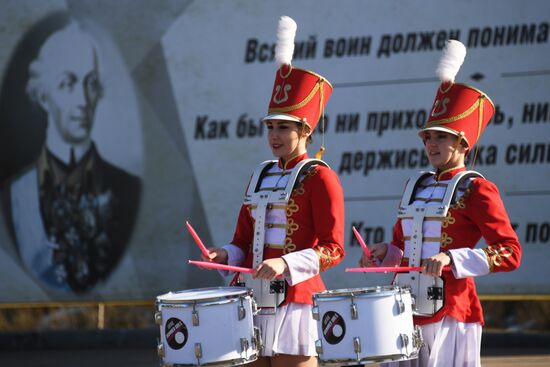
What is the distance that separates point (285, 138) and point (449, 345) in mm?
1140

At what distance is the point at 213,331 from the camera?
Result: 16.7 feet

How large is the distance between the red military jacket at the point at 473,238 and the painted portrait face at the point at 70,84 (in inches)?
275

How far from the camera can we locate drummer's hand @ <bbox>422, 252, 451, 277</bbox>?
5141 millimetres

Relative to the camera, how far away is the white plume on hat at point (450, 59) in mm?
5590

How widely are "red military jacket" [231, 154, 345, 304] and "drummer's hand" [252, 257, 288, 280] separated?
7.5 inches

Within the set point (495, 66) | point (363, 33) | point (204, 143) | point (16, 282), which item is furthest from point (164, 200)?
point (495, 66)

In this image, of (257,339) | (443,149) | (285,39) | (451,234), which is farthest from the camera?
(285,39)

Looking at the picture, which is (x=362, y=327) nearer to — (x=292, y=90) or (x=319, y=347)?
(x=319, y=347)

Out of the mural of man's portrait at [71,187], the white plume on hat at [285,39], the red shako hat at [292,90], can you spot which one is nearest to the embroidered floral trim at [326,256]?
the red shako hat at [292,90]

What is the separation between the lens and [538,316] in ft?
37.8

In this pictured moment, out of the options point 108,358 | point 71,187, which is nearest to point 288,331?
point 108,358

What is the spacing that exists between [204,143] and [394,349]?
6681 millimetres

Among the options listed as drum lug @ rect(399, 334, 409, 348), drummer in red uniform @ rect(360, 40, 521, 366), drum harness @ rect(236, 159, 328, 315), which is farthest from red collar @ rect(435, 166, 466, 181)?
drum lug @ rect(399, 334, 409, 348)

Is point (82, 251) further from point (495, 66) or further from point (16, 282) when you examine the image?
point (495, 66)
